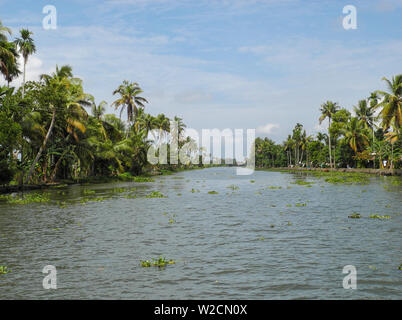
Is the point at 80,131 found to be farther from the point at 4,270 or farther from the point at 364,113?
the point at 364,113

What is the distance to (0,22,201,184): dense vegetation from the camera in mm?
34406

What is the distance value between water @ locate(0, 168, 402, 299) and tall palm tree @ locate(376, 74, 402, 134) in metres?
49.4

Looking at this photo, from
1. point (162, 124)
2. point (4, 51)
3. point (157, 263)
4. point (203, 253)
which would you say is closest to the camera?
point (157, 263)

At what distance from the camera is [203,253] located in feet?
40.7

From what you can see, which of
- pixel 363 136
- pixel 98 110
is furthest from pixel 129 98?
pixel 363 136

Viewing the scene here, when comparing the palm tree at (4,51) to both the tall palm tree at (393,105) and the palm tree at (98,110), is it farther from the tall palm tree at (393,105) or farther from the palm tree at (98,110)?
the tall palm tree at (393,105)

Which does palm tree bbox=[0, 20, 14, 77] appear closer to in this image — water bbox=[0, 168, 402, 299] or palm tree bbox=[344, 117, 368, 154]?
water bbox=[0, 168, 402, 299]

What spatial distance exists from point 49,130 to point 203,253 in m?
33.6

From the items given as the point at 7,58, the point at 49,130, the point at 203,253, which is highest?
the point at 7,58

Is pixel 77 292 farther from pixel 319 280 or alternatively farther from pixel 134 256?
pixel 319 280

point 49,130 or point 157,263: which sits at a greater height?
point 49,130

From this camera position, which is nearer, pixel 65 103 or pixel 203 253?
pixel 203 253

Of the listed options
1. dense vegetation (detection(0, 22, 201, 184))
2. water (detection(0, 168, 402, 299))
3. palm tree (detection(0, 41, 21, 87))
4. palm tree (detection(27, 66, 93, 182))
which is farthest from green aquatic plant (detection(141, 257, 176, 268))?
palm tree (detection(0, 41, 21, 87))
